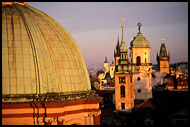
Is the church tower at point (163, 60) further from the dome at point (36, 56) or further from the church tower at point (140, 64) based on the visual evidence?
the dome at point (36, 56)

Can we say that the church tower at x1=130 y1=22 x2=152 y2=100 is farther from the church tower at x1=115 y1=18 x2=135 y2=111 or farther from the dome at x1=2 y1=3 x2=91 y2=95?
the dome at x1=2 y1=3 x2=91 y2=95

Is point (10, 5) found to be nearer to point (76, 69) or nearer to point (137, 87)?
point (76, 69)

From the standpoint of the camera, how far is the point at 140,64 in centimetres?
8269

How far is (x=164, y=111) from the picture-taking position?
162 ft

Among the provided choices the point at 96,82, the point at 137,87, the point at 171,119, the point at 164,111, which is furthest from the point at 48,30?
the point at 96,82

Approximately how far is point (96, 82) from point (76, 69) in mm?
70643

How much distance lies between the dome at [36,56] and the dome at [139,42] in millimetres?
63741

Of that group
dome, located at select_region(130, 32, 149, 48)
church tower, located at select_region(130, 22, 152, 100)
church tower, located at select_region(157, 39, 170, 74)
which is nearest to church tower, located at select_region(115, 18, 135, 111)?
church tower, located at select_region(130, 22, 152, 100)

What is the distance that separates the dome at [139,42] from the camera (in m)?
83.2

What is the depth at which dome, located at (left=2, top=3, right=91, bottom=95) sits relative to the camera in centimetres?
1717

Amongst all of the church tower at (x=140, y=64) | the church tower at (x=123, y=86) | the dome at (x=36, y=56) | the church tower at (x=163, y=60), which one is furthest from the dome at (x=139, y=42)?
the dome at (x=36, y=56)

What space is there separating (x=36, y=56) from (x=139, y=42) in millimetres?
66844

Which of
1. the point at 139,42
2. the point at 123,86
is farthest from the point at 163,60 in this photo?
the point at 123,86

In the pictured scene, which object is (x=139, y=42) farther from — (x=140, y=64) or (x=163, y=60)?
(x=163, y=60)
